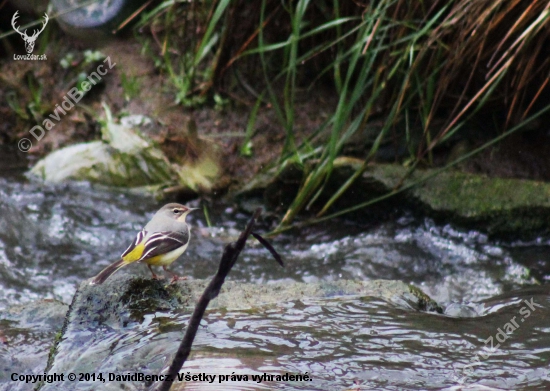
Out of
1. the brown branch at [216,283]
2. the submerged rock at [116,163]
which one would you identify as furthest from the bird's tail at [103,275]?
the submerged rock at [116,163]

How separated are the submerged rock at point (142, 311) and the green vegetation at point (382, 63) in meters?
1.54

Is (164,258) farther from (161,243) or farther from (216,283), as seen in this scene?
(216,283)

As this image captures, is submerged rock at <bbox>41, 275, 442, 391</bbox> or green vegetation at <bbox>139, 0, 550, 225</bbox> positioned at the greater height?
green vegetation at <bbox>139, 0, 550, 225</bbox>

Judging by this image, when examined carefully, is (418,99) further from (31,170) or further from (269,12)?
(31,170)

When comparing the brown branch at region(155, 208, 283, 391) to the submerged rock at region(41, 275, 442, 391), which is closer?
the brown branch at region(155, 208, 283, 391)

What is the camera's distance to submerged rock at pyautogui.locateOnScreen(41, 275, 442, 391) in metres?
2.73

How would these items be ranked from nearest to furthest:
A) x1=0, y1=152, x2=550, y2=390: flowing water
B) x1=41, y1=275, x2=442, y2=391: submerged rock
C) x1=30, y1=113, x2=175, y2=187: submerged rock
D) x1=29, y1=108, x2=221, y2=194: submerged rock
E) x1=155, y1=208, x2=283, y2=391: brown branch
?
x1=155, y1=208, x2=283, y2=391: brown branch → x1=0, y1=152, x2=550, y2=390: flowing water → x1=41, y1=275, x2=442, y2=391: submerged rock → x1=29, y1=108, x2=221, y2=194: submerged rock → x1=30, y1=113, x2=175, y2=187: submerged rock

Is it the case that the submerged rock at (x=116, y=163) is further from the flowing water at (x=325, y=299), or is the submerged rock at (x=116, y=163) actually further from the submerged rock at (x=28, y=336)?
the submerged rock at (x=28, y=336)

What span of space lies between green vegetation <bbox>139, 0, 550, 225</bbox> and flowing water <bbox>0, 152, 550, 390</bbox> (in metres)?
0.51

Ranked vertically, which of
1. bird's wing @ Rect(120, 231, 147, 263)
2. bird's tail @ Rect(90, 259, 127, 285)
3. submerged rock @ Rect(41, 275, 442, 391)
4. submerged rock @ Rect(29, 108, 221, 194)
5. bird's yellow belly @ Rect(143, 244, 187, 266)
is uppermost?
submerged rock @ Rect(29, 108, 221, 194)

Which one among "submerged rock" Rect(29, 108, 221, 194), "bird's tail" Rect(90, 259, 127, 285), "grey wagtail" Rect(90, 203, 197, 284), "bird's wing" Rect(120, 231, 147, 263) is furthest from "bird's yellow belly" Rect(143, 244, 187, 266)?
"submerged rock" Rect(29, 108, 221, 194)

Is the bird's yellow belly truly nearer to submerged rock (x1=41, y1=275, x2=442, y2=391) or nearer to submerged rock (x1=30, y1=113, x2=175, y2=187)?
submerged rock (x1=41, y1=275, x2=442, y2=391)

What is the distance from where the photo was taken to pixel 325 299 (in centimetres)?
332

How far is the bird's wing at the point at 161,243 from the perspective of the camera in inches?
145
